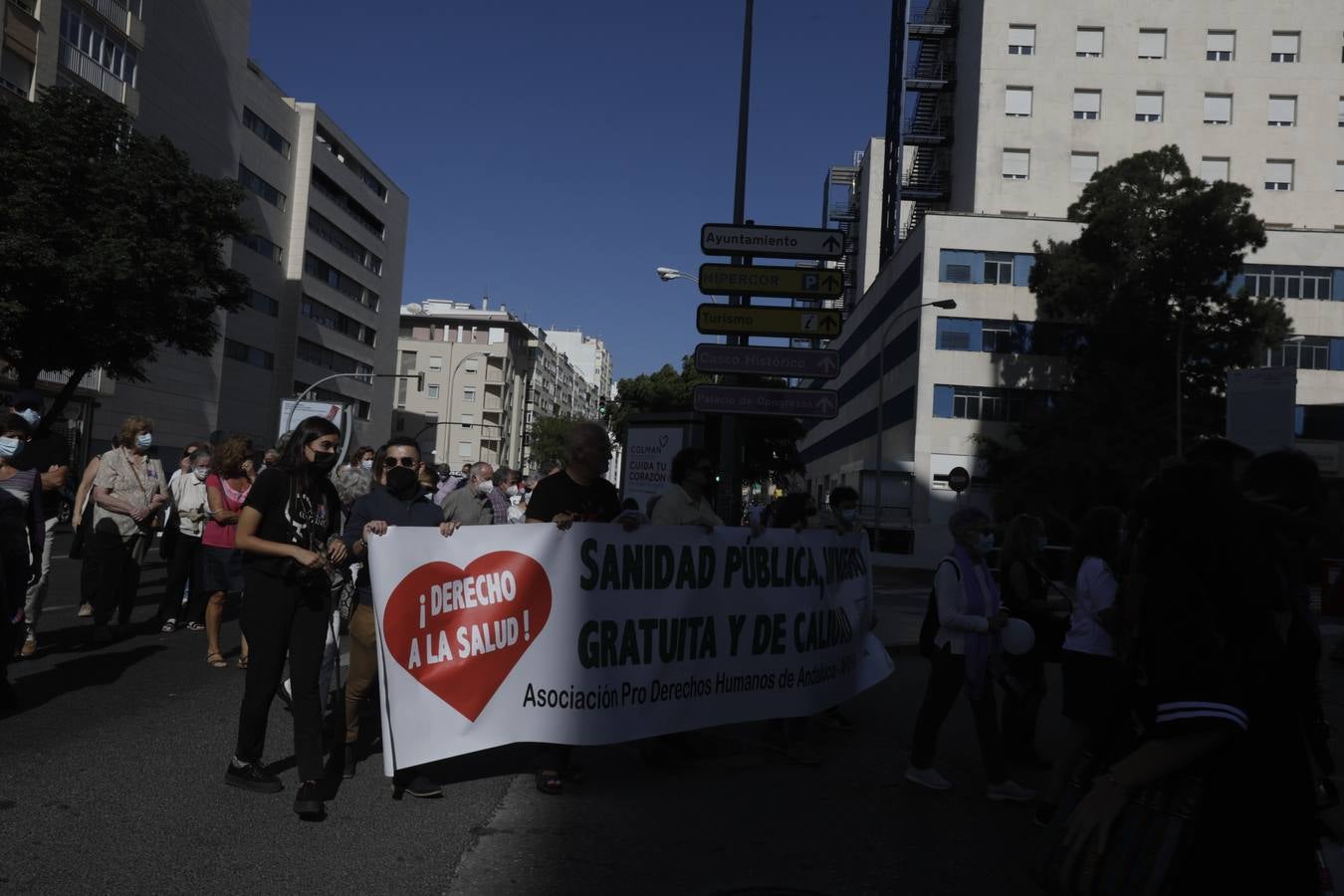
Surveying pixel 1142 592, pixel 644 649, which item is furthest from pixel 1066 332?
pixel 1142 592

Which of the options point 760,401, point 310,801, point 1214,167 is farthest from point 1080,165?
point 310,801

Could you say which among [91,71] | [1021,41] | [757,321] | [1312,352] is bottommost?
[757,321]

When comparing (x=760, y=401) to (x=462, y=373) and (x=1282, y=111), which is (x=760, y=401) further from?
(x=462, y=373)

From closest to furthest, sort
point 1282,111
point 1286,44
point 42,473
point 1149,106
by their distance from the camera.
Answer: point 42,473, point 1286,44, point 1282,111, point 1149,106

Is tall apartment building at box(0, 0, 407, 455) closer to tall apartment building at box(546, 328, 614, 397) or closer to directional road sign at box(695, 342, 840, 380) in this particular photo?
directional road sign at box(695, 342, 840, 380)

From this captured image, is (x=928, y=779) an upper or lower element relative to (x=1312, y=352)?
lower

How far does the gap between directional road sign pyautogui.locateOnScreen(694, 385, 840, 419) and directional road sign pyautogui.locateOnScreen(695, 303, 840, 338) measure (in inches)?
29.6

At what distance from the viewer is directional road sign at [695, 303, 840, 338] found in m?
11.7

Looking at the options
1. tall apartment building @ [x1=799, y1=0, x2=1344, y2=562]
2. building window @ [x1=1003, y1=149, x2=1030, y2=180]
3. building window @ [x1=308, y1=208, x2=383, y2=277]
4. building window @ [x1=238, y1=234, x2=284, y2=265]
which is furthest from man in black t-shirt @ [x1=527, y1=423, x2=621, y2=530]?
building window @ [x1=308, y1=208, x2=383, y2=277]

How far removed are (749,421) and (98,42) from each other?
30.8 metres

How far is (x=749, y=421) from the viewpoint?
179ft

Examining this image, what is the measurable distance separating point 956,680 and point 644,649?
167 centimetres

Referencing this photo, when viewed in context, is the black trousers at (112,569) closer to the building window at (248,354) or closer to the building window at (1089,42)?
the building window at (1089,42)

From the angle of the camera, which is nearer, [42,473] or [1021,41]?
[42,473]
